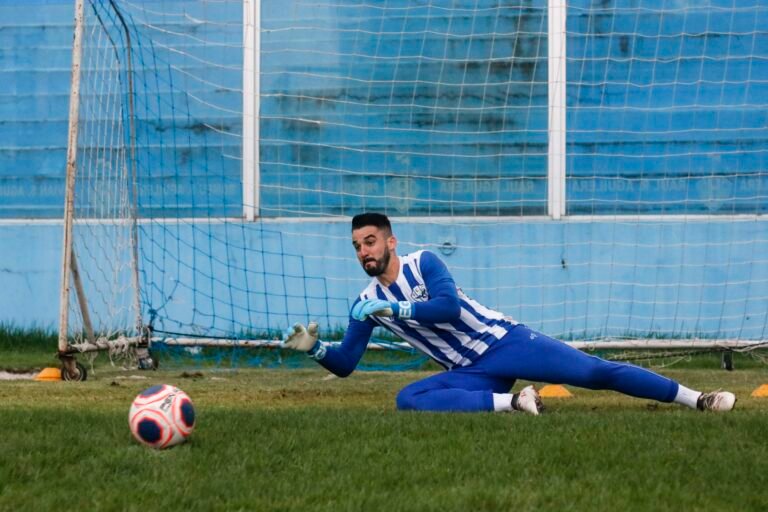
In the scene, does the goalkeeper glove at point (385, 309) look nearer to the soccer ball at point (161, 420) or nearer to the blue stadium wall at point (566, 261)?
the soccer ball at point (161, 420)

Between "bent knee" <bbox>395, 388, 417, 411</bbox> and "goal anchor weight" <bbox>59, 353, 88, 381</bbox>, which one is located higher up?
"bent knee" <bbox>395, 388, 417, 411</bbox>

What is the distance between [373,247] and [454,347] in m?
0.74

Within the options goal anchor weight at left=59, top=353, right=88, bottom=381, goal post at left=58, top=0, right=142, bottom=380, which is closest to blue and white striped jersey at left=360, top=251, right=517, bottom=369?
goal anchor weight at left=59, top=353, right=88, bottom=381

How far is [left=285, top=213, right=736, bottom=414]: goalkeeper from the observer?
20.5 ft

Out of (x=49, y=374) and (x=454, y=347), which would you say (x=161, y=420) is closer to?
(x=454, y=347)

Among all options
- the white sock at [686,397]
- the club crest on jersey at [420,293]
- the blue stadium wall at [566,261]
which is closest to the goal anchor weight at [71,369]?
the blue stadium wall at [566,261]

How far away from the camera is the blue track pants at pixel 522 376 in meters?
6.25

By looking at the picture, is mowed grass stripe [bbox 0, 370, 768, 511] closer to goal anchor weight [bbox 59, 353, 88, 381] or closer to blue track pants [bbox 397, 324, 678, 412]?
blue track pants [bbox 397, 324, 678, 412]

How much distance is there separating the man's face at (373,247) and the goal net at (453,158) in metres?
5.57

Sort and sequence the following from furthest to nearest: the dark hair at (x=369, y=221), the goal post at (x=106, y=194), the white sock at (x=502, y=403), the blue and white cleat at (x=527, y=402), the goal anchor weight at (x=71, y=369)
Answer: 1. the goal post at (x=106, y=194)
2. the goal anchor weight at (x=71, y=369)
3. the dark hair at (x=369, y=221)
4. the white sock at (x=502, y=403)
5. the blue and white cleat at (x=527, y=402)

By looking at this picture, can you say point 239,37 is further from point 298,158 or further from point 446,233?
point 446,233

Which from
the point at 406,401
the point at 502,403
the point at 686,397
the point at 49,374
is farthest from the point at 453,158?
the point at 502,403

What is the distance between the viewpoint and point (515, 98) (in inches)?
480

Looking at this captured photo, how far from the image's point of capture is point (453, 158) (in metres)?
12.3
